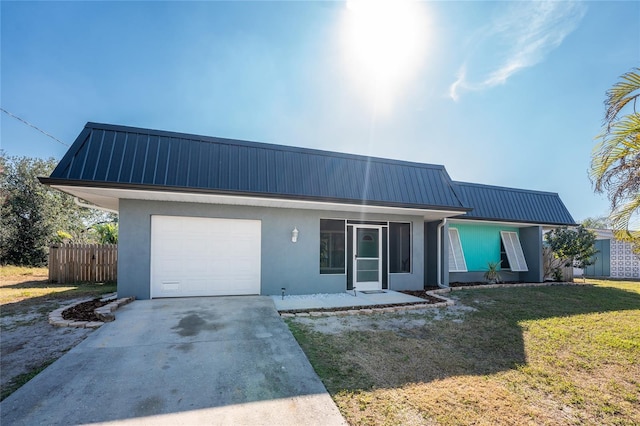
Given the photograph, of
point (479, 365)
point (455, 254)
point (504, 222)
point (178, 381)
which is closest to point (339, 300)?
point (479, 365)

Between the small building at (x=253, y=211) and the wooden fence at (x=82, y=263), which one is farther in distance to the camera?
the wooden fence at (x=82, y=263)

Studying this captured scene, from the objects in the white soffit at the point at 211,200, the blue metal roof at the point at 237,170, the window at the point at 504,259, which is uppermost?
the blue metal roof at the point at 237,170

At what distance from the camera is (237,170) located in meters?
6.93

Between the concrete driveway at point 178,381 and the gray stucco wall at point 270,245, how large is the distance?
2.15 meters

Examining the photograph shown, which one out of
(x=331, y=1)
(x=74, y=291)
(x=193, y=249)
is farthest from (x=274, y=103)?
(x=74, y=291)

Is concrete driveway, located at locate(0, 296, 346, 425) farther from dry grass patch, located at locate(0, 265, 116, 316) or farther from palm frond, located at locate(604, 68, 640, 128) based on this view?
palm frond, located at locate(604, 68, 640, 128)

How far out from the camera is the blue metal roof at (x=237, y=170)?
5953 mm

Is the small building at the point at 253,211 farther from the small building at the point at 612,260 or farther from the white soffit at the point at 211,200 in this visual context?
the small building at the point at 612,260

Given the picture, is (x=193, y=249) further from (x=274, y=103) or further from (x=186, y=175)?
(x=274, y=103)

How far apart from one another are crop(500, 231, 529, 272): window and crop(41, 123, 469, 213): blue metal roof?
554 centimetres

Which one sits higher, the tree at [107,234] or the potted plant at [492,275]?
the tree at [107,234]

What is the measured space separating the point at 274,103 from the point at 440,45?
5916 mm

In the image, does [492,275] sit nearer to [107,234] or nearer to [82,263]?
[82,263]

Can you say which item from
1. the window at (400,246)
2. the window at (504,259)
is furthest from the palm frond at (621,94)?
the window at (504,259)
